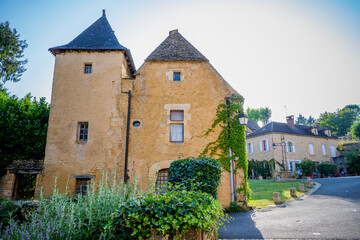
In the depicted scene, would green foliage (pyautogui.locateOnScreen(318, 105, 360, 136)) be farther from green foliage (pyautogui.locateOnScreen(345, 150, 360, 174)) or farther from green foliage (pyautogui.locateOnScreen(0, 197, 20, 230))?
green foliage (pyautogui.locateOnScreen(0, 197, 20, 230))

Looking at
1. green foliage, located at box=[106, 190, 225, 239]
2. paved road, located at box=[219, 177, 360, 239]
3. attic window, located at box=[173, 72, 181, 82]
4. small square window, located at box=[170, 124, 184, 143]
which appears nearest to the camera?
green foliage, located at box=[106, 190, 225, 239]

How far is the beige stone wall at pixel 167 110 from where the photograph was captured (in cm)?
984

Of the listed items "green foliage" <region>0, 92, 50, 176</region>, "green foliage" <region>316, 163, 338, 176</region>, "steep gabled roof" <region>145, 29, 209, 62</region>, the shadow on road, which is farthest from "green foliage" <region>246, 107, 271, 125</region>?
the shadow on road

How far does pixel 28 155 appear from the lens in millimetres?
12758

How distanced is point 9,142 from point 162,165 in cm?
909

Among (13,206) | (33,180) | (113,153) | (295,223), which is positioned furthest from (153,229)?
(33,180)

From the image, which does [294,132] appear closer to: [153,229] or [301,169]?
[301,169]

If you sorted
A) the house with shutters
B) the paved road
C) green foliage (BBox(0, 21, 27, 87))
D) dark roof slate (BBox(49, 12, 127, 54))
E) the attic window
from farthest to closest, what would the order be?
1. the house with shutters
2. green foliage (BBox(0, 21, 27, 87))
3. dark roof slate (BBox(49, 12, 127, 54))
4. the attic window
5. the paved road

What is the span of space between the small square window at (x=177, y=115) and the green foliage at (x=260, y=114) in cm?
4239

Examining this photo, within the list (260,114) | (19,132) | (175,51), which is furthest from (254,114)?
(19,132)

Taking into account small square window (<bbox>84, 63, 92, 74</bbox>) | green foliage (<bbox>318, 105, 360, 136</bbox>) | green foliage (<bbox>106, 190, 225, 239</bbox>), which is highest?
green foliage (<bbox>318, 105, 360, 136</bbox>)

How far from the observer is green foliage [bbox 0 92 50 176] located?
12.5m

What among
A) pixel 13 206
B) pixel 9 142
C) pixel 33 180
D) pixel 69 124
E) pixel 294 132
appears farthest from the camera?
pixel 294 132

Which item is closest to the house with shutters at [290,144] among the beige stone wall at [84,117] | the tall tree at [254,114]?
the tall tree at [254,114]
